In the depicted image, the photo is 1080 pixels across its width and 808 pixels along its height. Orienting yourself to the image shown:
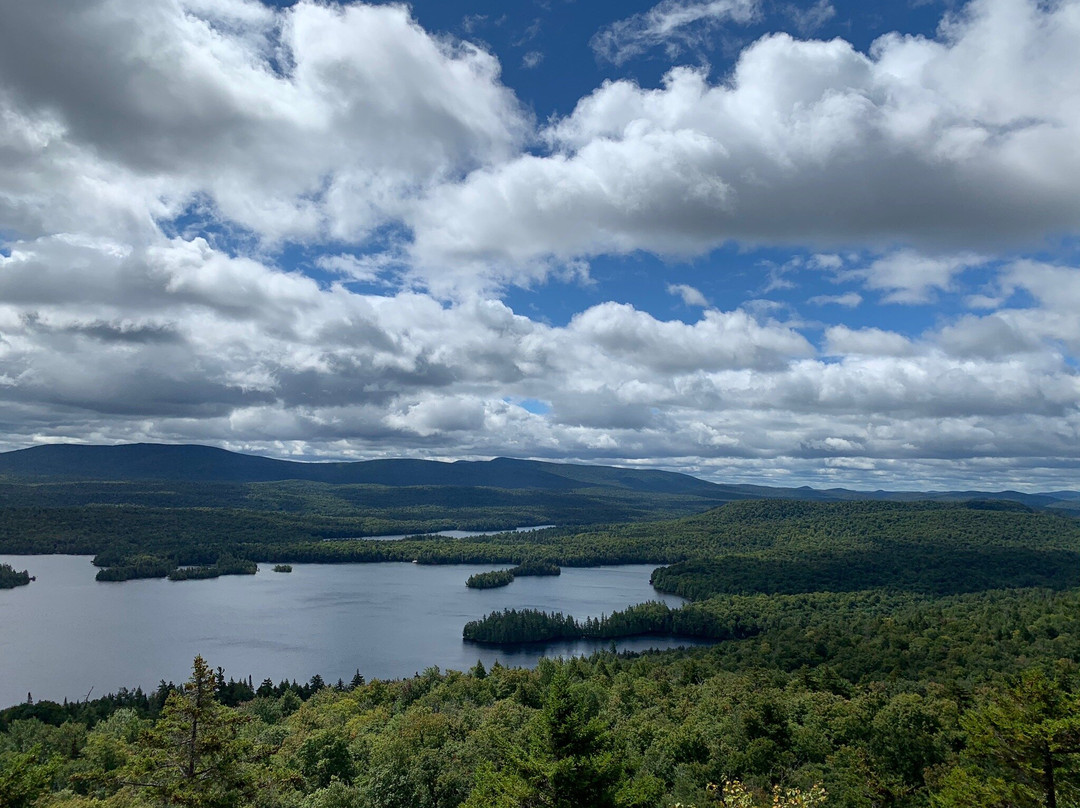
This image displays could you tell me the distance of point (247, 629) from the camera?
138 metres

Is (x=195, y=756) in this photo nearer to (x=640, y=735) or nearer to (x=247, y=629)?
(x=640, y=735)

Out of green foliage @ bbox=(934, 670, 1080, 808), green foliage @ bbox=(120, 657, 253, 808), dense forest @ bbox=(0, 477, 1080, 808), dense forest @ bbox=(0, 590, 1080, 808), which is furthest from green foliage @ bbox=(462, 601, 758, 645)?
green foliage @ bbox=(120, 657, 253, 808)

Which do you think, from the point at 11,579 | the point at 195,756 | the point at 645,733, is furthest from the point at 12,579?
the point at 195,756

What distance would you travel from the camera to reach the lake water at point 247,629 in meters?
110

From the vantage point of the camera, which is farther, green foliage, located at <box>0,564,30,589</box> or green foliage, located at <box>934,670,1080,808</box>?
green foliage, located at <box>0,564,30,589</box>

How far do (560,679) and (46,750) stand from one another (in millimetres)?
54605

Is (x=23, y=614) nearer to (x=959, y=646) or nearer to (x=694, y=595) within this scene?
(x=694, y=595)

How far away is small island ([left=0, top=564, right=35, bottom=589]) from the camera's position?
18162 centimetres

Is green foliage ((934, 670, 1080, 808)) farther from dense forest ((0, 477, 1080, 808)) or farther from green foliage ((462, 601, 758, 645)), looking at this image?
green foliage ((462, 601, 758, 645))

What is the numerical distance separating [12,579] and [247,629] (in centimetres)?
9543

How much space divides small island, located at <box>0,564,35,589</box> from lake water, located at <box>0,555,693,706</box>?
13.2ft

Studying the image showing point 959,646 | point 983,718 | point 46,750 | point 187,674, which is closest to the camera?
point 983,718

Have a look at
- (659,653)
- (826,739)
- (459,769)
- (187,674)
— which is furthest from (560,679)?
(187,674)

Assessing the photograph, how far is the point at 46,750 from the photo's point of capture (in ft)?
180
